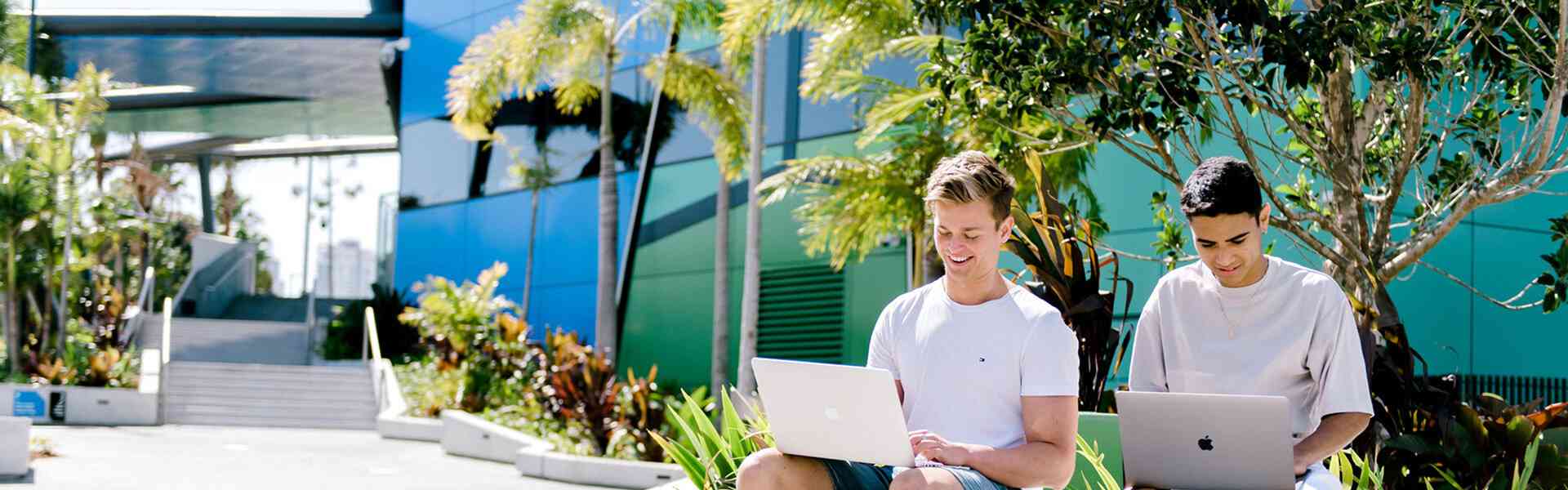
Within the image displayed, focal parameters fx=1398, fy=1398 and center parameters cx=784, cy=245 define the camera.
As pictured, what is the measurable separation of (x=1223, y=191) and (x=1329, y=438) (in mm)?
629

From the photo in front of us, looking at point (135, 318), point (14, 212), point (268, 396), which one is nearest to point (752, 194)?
point (268, 396)

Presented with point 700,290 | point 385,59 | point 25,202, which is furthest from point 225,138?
point 700,290

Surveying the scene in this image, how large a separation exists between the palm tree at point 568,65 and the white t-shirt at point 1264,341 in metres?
11.7

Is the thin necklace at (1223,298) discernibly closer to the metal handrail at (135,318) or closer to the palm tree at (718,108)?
the palm tree at (718,108)

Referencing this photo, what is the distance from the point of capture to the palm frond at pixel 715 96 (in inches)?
584

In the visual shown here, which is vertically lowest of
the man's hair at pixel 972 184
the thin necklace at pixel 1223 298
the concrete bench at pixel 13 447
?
the concrete bench at pixel 13 447

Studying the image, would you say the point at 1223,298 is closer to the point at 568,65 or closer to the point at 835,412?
the point at 835,412

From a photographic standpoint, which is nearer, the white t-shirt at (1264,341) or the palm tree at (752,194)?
the white t-shirt at (1264,341)

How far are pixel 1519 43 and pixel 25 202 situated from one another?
20166 mm

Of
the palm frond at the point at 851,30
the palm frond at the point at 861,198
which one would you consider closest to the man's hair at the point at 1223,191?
the palm frond at the point at 851,30

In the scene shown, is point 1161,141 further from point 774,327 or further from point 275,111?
point 275,111

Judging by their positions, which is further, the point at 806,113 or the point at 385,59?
the point at 385,59

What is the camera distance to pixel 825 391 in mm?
2842

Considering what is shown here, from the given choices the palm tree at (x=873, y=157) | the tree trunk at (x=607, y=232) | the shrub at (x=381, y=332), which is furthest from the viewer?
the shrub at (x=381, y=332)
